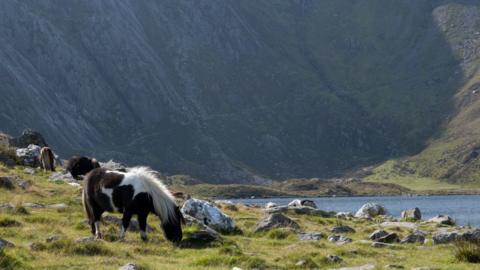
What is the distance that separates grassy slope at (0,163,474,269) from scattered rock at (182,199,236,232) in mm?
677

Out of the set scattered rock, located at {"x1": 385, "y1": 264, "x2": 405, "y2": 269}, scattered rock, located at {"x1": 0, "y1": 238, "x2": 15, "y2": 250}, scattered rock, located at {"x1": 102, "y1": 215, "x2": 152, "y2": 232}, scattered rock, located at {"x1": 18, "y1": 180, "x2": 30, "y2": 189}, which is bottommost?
scattered rock, located at {"x1": 385, "y1": 264, "x2": 405, "y2": 269}

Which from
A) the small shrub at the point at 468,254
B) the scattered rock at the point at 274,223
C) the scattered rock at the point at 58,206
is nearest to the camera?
the small shrub at the point at 468,254

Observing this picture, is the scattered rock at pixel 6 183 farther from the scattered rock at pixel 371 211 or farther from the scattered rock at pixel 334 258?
the scattered rock at pixel 371 211

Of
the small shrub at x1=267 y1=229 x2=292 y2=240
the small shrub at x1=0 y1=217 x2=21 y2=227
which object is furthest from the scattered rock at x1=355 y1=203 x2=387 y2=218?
the small shrub at x1=0 y1=217 x2=21 y2=227

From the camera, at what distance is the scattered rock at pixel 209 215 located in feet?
92.3

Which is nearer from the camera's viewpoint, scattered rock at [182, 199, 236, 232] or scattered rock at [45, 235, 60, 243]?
scattered rock at [45, 235, 60, 243]

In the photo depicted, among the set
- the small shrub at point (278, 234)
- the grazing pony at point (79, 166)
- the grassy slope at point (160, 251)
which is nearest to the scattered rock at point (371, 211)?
the grazing pony at point (79, 166)

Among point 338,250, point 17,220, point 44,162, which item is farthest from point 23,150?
point 338,250

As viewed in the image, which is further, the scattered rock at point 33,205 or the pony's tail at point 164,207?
the scattered rock at point 33,205

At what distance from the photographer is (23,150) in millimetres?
47750

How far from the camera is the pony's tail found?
73.3 ft

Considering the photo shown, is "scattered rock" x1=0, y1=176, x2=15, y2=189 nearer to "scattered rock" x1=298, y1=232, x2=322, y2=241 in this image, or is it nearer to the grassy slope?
the grassy slope

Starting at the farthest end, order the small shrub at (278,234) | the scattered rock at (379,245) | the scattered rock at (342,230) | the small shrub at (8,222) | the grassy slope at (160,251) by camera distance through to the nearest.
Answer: the scattered rock at (342,230) → the small shrub at (278,234) → the scattered rock at (379,245) → the small shrub at (8,222) → the grassy slope at (160,251)

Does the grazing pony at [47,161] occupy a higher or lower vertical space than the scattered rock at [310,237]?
higher
